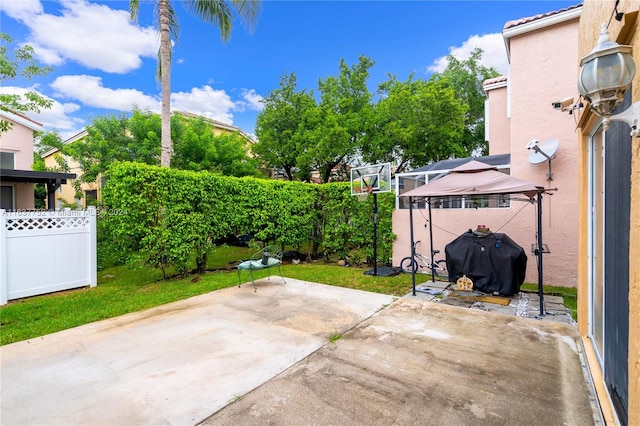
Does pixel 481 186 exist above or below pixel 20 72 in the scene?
below

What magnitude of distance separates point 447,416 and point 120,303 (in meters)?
6.00

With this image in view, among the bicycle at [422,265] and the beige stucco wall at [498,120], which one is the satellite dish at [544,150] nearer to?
the bicycle at [422,265]

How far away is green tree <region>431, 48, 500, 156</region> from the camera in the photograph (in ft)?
65.1

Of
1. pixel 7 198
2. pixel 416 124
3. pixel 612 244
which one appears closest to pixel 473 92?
pixel 416 124

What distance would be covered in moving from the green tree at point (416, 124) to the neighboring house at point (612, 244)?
12180mm

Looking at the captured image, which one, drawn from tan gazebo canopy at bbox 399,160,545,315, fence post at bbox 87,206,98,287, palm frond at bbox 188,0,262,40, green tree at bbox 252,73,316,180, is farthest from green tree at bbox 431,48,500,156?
fence post at bbox 87,206,98,287

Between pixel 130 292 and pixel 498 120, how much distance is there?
13.4 meters

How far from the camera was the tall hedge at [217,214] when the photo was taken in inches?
276

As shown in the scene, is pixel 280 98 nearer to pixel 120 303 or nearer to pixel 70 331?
pixel 120 303

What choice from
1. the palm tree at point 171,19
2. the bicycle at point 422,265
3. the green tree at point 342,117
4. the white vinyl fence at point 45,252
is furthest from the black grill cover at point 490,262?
the green tree at point 342,117

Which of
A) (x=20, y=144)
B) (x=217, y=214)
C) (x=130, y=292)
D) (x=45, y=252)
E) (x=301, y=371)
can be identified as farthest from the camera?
(x=20, y=144)

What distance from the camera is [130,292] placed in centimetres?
680

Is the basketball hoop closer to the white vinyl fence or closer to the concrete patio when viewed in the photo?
the concrete patio

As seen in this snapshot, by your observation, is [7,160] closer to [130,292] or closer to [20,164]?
[20,164]
